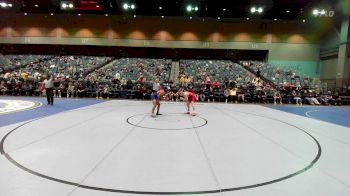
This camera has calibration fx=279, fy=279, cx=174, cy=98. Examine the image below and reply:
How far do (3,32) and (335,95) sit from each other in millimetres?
33785

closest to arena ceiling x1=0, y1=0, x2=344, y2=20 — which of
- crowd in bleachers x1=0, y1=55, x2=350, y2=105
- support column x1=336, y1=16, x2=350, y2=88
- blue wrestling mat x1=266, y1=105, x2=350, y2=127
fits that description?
support column x1=336, y1=16, x2=350, y2=88

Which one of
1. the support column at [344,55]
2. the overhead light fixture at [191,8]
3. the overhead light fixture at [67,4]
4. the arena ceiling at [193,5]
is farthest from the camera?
the overhead light fixture at [191,8]

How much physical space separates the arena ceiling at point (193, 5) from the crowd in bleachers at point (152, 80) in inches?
197

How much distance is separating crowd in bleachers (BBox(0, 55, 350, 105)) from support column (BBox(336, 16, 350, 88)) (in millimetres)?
2311

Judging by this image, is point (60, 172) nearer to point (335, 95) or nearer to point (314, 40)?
point (335, 95)

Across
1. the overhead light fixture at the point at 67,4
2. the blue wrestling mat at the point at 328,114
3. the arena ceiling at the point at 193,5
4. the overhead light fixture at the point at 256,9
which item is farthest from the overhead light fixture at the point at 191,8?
the blue wrestling mat at the point at 328,114

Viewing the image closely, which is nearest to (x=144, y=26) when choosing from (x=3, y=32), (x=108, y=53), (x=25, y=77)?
(x=108, y=53)

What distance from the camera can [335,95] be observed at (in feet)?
67.6

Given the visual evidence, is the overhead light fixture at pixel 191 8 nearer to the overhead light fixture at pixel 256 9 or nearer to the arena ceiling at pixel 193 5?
the arena ceiling at pixel 193 5

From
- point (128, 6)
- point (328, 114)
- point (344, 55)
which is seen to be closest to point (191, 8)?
point (128, 6)

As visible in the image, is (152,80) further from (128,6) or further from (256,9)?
(256,9)

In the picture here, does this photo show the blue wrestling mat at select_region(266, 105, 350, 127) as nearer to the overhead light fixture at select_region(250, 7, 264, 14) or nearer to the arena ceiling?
the arena ceiling

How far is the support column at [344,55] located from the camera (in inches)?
993

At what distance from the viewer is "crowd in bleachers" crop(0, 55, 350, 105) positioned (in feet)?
65.3
